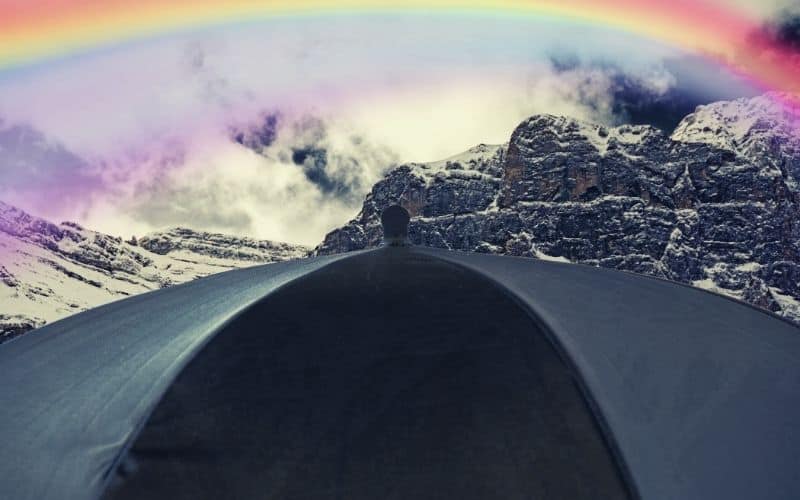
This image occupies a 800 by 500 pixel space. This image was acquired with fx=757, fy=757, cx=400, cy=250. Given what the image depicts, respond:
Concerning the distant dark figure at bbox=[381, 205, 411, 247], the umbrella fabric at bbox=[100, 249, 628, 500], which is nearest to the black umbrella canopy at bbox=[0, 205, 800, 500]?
the umbrella fabric at bbox=[100, 249, 628, 500]

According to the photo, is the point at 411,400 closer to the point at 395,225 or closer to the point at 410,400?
the point at 410,400

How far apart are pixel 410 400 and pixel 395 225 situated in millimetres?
4137

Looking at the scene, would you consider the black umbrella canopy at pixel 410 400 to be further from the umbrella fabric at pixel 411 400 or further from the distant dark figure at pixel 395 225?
the distant dark figure at pixel 395 225

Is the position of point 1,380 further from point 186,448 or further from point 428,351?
point 428,351

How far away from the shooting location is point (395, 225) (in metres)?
9.05

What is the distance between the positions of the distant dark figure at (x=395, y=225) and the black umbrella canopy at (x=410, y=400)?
6.72 ft

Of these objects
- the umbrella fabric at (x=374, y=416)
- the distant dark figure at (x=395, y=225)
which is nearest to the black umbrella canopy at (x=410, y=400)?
the umbrella fabric at (x=374, y=416)

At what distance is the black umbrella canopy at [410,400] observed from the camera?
4.72 m

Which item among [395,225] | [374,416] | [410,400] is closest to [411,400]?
[410,400]

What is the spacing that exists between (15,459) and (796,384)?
19.3 ft

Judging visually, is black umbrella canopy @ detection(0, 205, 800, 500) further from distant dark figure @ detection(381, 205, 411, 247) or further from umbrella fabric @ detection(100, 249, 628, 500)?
distant dark figure @ detection(381, 205, 411, 247)

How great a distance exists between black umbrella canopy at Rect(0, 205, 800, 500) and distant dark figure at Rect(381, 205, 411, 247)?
6.72 ft

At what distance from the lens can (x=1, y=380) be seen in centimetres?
671

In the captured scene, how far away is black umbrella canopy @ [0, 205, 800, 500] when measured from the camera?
472 centimetres
